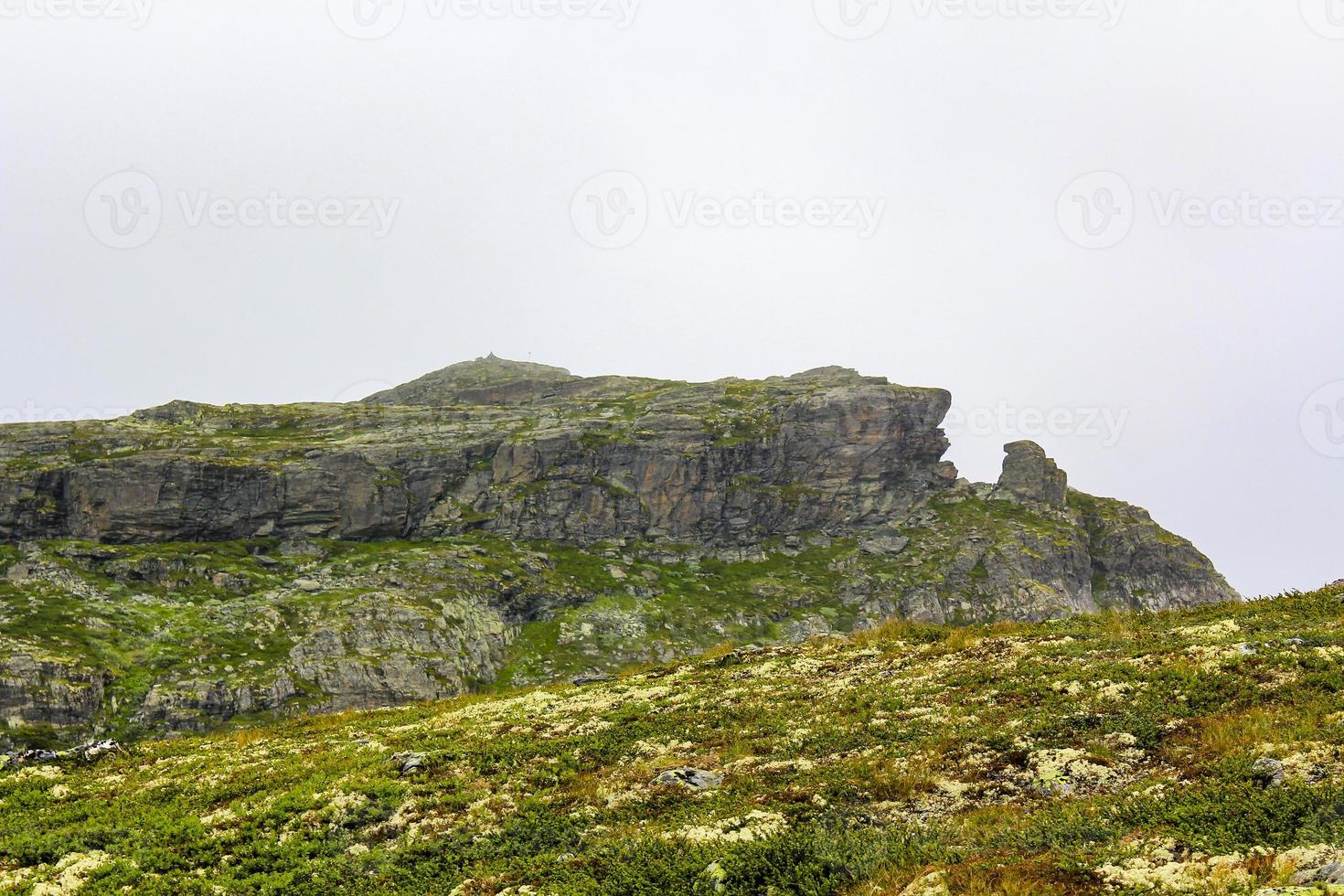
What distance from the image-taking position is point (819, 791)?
16.2 m

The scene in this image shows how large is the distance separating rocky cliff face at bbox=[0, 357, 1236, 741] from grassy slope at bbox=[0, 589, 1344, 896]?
6006cm

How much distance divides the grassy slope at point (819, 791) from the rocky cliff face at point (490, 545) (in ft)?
197

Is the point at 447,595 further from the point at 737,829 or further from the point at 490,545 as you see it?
the point at 737,829

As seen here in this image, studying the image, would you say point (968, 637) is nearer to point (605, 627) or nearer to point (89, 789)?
point (89, 789)

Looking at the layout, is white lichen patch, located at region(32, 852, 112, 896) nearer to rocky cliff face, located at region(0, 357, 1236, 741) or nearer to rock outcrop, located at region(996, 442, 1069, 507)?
rocky cliff face, located at region(0, 357, 1236, 741)

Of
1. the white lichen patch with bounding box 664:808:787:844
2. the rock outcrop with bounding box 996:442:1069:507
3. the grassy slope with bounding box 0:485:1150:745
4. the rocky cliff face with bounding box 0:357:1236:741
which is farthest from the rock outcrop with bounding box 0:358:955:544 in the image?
the white lichen patch with bounding box 664:808:787:844

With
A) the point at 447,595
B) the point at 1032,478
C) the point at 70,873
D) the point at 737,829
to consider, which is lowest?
the point at 447,595

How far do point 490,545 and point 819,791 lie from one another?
112427mm

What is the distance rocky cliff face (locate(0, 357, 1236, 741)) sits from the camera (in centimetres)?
8069

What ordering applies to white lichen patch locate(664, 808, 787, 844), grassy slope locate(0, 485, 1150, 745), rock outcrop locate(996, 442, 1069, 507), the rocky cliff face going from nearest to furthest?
white lichen patch locate(664, 808, 787, 844), grassy slope locate(0, 485, 1150, 745), the rocky cliff face, rock outcrop locate(996, 442, 1069, 507)

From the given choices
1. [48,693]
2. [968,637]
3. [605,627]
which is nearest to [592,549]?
[605,627]

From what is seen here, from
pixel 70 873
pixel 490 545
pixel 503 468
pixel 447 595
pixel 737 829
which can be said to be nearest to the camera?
pixel 737 829

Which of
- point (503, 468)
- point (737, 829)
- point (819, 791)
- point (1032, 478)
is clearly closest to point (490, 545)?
point (503, 468)

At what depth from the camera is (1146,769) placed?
1477cm
